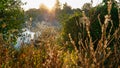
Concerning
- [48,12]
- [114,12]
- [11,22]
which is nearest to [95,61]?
[114,12]

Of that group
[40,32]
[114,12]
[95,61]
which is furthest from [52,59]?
[114,12]

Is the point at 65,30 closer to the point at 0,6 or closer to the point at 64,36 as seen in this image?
the point at 64,36

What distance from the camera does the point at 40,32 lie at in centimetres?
506

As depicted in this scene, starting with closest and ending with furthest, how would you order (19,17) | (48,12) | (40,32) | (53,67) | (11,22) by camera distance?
(53,67), (40,32), (11,22), (19,17), (48,12)

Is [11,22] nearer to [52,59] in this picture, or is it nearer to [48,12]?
[52,59]

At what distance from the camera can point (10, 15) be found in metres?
16.7

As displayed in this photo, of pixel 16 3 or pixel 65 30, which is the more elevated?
pixel 16 3

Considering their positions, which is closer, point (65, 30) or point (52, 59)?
point (52, 59)

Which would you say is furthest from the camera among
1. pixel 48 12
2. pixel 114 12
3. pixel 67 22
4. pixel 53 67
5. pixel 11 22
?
pixel 48 12

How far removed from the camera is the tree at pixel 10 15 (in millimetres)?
15898

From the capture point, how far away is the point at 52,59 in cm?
278

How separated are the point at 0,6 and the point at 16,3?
2.88 meters

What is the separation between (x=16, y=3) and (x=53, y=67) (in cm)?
1558

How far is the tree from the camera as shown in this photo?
626 inches
